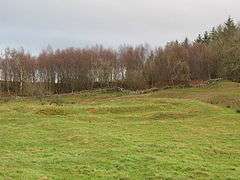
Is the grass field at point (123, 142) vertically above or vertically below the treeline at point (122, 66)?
below

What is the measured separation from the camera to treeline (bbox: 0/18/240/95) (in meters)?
85.8

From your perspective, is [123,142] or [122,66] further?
[122,66]

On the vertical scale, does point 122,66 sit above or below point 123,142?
above

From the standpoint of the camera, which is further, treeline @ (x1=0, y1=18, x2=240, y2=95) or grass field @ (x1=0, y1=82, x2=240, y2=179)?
treeline @ (x1=0, y1=18, x2=240, y2=95)

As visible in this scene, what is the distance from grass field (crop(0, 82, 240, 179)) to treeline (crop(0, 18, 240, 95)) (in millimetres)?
40151

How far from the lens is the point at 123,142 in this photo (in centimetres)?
2509

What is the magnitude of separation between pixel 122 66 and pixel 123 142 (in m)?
80.9

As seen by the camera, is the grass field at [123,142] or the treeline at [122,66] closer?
the grass field at [123,142]

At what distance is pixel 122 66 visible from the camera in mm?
105625

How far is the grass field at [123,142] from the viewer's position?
18203 mm

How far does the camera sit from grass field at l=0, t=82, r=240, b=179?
59.7 feet

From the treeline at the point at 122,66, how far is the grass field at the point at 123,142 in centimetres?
4015

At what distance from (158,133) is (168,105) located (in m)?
15.3

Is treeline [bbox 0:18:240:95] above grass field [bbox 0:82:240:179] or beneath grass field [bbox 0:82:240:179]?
above
